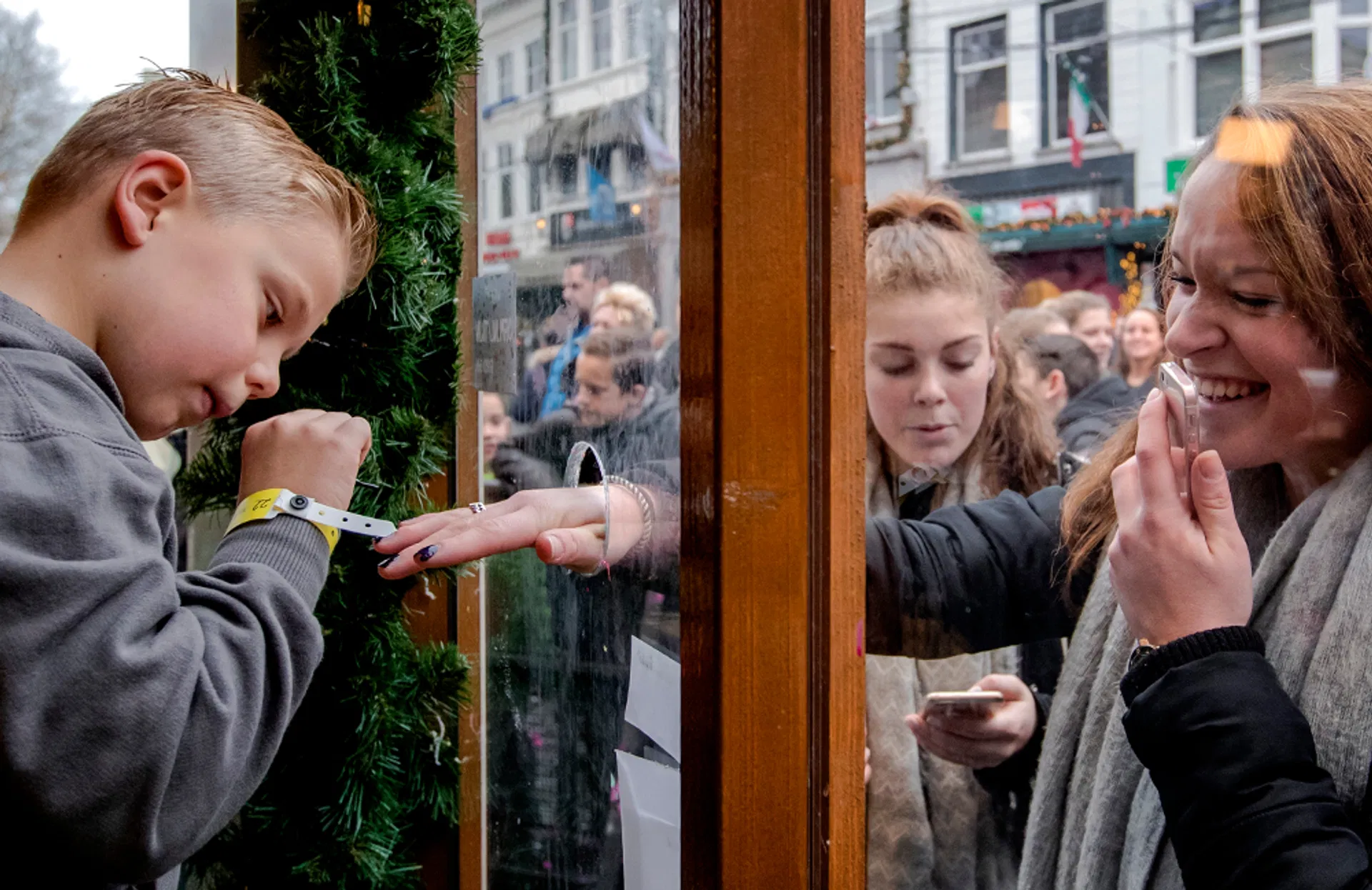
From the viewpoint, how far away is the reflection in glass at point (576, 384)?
1035 mm

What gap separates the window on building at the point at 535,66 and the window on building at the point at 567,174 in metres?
0.11

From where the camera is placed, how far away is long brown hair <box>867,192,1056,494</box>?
1112mm

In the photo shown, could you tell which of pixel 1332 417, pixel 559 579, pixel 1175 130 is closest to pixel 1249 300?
pixel 1332 417

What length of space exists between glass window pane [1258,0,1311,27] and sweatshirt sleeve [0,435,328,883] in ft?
3.09

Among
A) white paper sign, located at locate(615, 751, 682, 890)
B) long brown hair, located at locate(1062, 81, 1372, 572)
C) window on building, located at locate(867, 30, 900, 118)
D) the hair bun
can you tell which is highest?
window on building, located at locate(867, 30, 900, 118)

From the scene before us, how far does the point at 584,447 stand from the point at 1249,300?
0.68 metres

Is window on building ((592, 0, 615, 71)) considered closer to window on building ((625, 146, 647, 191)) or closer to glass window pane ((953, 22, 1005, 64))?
Answer: window on building ((625, 146, 647, 191))

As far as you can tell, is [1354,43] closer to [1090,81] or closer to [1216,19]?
[1216,19]

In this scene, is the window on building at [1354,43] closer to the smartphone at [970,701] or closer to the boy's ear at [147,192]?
the smartphone at [970,701]

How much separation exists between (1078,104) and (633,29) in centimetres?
51

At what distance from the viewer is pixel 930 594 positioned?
3.76ft

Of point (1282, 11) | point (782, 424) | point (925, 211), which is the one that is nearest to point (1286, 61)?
point (1282, 11)

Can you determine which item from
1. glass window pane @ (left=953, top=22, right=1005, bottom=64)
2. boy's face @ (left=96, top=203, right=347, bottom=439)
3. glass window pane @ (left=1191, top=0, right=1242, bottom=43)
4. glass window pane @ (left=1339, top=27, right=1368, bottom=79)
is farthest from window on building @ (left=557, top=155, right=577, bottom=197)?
glass window pane @ (left=1339, top=27, right=1368, bottom=79)

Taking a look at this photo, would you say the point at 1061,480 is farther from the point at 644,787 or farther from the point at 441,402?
the point at 441,402
